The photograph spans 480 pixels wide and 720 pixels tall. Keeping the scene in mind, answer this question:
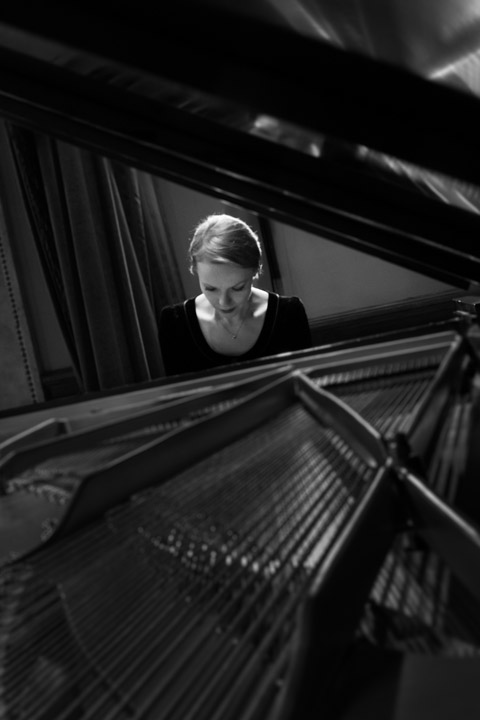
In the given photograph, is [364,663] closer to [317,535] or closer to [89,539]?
[317,535]

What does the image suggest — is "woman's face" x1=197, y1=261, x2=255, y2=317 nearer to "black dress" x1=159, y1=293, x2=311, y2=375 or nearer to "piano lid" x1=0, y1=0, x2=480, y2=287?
"black dress" x1=159, y1=293, x2=311, y2=375

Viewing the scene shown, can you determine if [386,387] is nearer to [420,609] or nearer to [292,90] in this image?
[420,609]

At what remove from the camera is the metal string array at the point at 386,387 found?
113 cm

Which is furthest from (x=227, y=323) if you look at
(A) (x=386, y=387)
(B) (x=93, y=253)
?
(A) (x=386, y=387)

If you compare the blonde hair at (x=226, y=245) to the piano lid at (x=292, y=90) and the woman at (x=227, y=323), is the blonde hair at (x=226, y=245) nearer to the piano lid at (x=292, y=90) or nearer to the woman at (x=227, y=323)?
the woman at (x=227, y=323)

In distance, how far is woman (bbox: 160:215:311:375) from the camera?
2496 mm

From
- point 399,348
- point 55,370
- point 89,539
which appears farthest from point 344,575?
point 55,370

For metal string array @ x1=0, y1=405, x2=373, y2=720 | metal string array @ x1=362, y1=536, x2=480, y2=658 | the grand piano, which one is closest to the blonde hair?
the grand piano

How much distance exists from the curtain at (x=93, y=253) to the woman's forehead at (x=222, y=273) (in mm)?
814

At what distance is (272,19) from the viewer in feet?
1.52

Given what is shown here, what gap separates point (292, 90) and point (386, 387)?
35.2 inches

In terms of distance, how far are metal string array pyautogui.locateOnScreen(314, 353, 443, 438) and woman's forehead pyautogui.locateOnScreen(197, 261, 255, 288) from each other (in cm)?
105

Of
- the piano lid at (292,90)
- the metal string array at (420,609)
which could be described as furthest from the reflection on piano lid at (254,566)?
the piano lid at (292,90)

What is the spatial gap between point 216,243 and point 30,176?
126 centimetres
